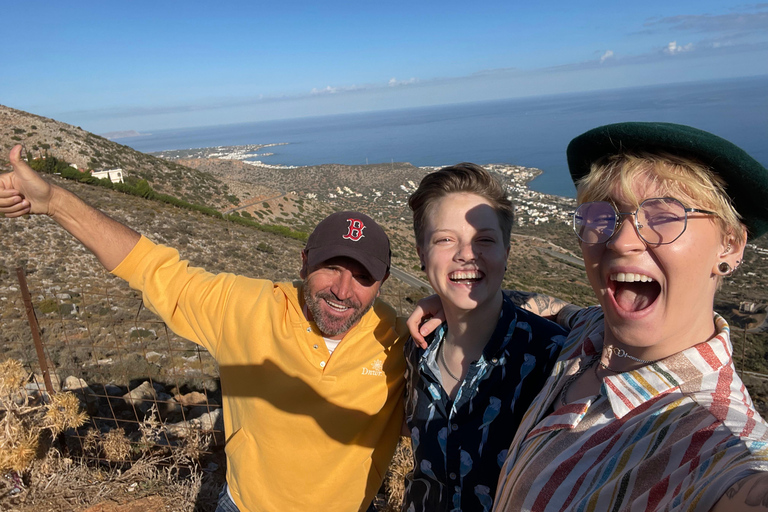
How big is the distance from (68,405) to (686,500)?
413cm

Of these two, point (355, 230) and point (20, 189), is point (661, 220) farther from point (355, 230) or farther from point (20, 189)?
point (20, 189)

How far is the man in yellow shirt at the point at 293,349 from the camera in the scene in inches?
85.7

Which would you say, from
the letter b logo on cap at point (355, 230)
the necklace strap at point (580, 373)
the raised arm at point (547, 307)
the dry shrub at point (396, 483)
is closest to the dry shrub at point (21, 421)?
the dry shrub at point (396, 483)

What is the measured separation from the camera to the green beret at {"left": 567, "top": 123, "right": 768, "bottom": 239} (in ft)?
3.44

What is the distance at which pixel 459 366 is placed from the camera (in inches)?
73.5

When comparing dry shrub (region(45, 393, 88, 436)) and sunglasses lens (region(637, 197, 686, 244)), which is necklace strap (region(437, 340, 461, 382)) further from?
dry shrub (region(45, 393, 88, 436))

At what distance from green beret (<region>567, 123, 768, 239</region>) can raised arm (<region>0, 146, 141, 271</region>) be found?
2289mm

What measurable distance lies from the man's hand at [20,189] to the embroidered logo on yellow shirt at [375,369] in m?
1.81

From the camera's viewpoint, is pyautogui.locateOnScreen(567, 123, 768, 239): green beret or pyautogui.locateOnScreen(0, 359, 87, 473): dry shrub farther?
pyautogui.locateOnScreen(0, 359, 87, 473): dry shrub

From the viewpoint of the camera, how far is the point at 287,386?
2184 millimetres

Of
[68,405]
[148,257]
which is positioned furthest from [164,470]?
[148,257]

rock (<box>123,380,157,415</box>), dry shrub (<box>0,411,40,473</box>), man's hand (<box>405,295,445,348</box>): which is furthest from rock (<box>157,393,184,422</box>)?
man's hand (<box>405,295,445,348</box>)

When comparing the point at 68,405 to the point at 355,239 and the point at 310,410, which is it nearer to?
the point at 310,410

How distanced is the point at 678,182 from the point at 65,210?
2.62 m
